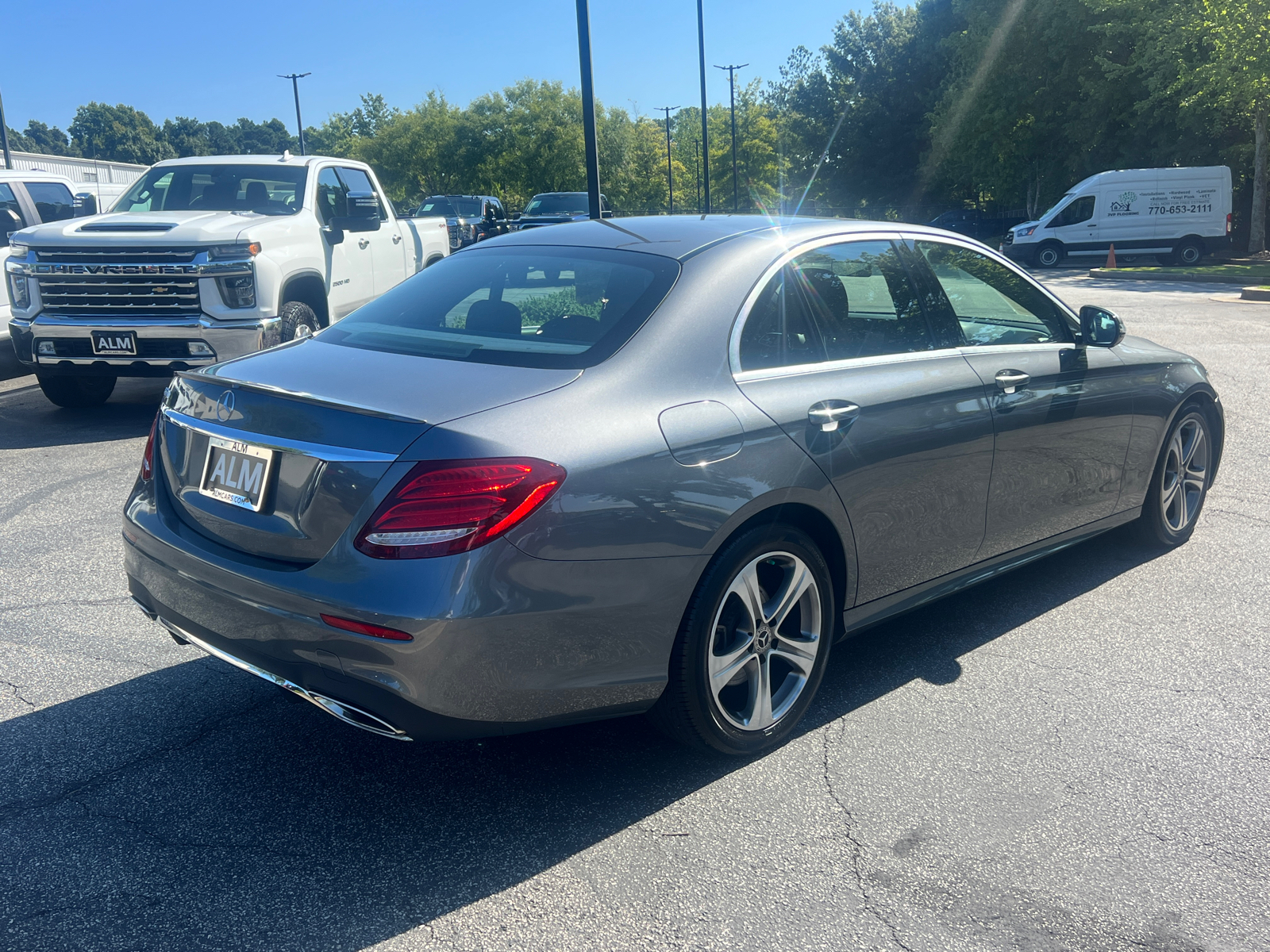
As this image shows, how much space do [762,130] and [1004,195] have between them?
83.3 feet

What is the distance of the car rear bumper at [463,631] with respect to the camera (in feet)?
8.52

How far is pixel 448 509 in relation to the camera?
2.61 m

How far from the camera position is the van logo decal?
1209 inches

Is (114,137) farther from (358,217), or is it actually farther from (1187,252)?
(358,217)

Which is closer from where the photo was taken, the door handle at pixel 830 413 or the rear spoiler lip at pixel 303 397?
the rear spoiler lip at pixel 303 397

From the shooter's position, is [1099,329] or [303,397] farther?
[1099,329]

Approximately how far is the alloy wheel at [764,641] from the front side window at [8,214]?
31.0 feet

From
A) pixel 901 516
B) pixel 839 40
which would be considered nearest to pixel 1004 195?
pixel 839 40

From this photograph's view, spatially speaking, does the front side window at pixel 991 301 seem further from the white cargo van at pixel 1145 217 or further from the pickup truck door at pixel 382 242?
the white cargo van at pixel 1145 217

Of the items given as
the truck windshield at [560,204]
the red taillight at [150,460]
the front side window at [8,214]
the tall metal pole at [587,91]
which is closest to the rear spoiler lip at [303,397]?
the red taillight at [150,460]

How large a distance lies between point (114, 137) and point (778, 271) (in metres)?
161

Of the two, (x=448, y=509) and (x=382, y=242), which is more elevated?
(x=382, y=242)

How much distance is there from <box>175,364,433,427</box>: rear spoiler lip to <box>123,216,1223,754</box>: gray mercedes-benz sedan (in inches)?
0.4

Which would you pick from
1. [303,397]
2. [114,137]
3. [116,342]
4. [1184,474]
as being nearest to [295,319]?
[116,342]
